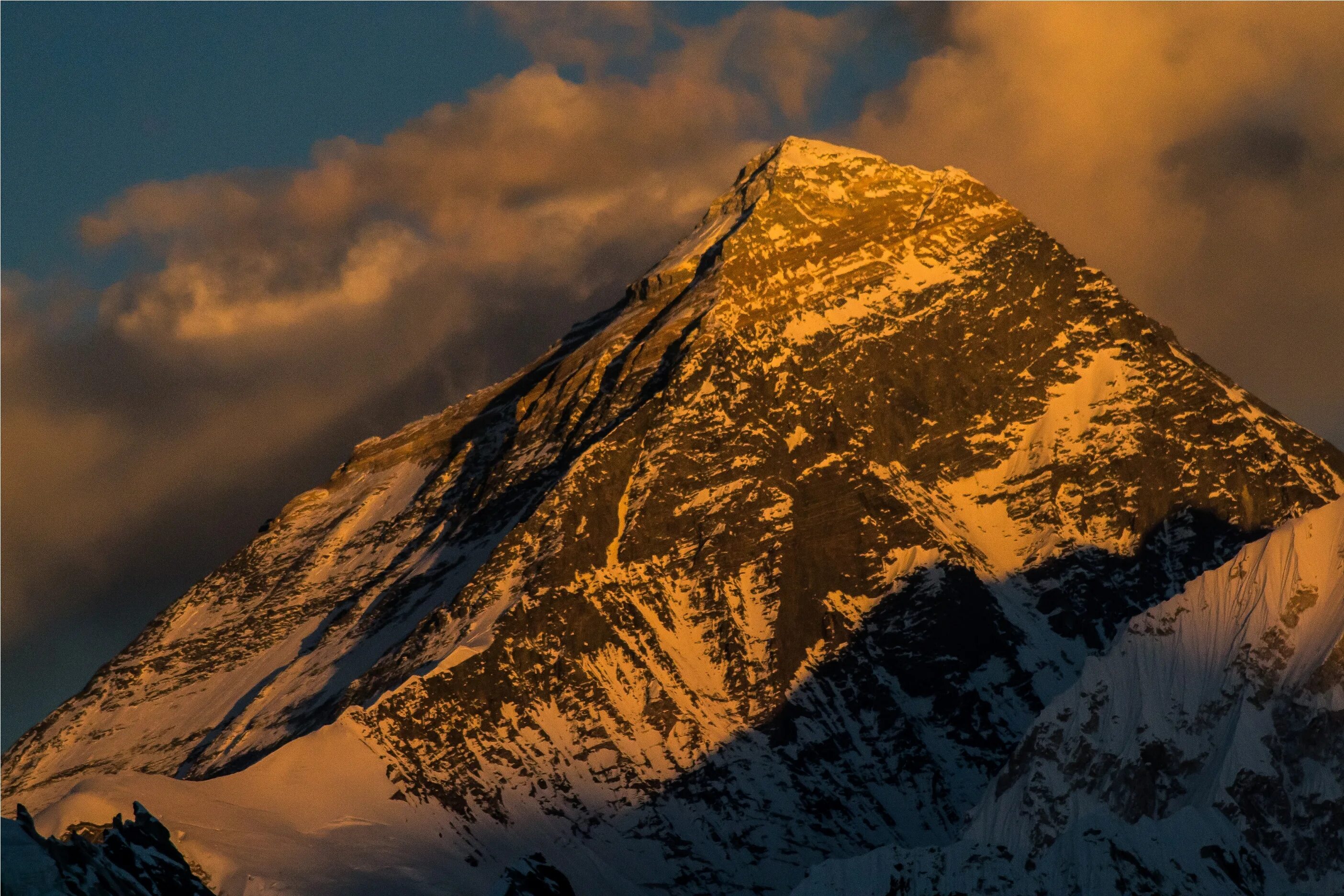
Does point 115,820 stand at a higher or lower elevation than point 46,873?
higher

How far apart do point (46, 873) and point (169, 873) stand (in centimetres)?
4416

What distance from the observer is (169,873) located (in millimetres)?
181875

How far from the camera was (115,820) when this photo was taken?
189625 mm

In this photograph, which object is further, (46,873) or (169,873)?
(169,873)

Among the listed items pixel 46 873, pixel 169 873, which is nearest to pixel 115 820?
pixel 169 873

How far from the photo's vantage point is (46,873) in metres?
138

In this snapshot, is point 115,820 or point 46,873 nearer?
point 46,873

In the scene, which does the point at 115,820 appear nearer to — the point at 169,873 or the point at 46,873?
the point at 169,873

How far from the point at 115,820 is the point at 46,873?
51995mm

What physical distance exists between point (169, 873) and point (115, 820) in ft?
31.4
